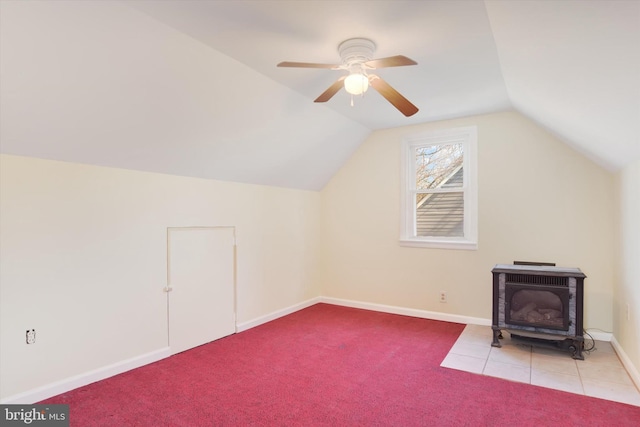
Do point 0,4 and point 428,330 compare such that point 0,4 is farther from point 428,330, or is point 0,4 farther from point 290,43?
point 428,330

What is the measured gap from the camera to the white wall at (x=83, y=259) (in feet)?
7.99

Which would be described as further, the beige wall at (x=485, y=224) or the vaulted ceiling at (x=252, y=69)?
the beige wall at (x=485, y=224)

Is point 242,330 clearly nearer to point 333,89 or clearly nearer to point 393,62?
point 333,89

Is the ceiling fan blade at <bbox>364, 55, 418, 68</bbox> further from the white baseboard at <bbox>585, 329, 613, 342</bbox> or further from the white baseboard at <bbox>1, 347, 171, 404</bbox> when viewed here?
the white baseboard at <bbox>585, 329, 613, 342</bbox>

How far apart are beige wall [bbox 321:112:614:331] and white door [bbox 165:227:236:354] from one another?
73.4 inches

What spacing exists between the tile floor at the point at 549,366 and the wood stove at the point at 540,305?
122 mm

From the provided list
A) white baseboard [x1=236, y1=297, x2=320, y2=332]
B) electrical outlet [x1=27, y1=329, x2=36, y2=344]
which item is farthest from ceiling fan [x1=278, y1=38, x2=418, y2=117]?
white baseboard [x1=236, y1=297, x2=320, y2=332]

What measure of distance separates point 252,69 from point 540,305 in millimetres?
3326

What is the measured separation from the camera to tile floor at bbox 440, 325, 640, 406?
105 inches

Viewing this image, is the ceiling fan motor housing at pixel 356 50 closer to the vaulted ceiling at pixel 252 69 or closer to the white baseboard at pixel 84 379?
the vaulted ceiling at pixel 252 69

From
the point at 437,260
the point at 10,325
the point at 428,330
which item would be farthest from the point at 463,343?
the point at 10,325

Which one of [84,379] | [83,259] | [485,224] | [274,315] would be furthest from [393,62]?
[274,315]

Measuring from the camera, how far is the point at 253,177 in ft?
13.8
